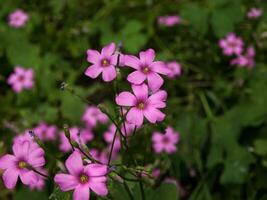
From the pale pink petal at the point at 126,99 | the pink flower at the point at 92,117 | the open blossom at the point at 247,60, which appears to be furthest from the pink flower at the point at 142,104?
the open blossom at the point at 247,60

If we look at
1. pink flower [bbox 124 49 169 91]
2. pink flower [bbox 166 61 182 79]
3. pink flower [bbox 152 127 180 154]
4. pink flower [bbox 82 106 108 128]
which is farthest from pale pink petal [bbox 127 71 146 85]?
pink flower [bbox 166 61 182 79]

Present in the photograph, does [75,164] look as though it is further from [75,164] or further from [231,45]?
[231,45]

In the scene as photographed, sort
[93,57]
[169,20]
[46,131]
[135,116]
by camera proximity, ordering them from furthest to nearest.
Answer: [169,20] < [46,131] < [93,57] < [135,116]

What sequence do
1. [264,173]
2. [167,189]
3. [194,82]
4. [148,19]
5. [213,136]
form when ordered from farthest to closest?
[148,19] < [194,82] < [213,136] < [264,173] < [167,189]

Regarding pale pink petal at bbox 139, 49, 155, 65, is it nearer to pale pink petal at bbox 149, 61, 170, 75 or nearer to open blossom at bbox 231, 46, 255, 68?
pale pink petal at bbox 149, 61, 170, 75

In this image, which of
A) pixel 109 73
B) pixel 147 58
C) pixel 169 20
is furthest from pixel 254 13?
pixel 109 73

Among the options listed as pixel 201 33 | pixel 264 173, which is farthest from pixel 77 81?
pixel 264 173

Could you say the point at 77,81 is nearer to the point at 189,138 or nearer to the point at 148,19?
the point at 148,19
